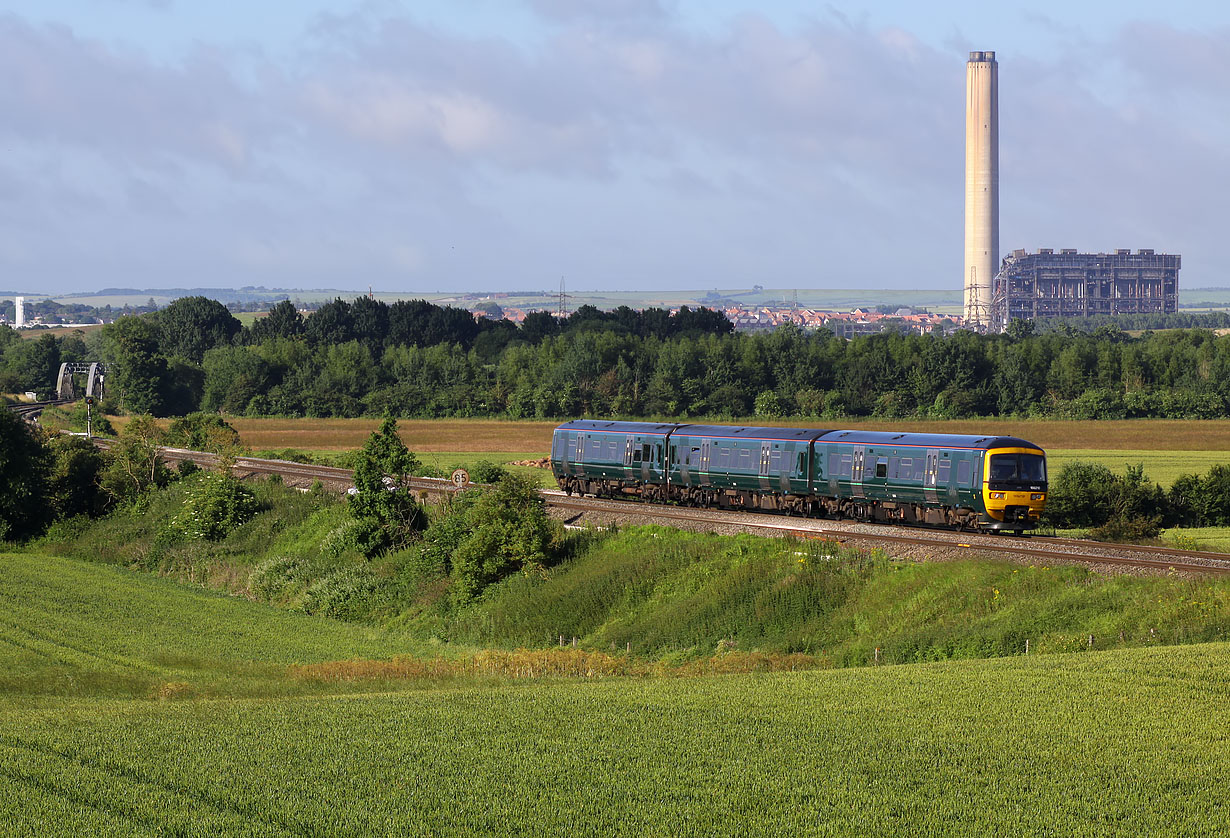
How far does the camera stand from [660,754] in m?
20.4

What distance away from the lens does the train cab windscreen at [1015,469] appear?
129 feet

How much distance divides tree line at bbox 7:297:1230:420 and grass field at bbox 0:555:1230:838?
107 meters

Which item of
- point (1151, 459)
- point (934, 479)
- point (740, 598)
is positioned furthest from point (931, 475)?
point (1151, 459)

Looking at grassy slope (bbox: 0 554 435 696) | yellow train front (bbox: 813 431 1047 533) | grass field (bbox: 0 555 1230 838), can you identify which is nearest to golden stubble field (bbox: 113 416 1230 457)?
grassy slope (bbox: 0 554 435 696)

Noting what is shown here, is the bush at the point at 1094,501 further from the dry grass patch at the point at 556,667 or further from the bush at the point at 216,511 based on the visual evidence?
the bush at the point at 216,511

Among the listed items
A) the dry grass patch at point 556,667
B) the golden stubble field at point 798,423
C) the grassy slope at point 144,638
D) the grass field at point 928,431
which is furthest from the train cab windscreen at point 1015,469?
the golden stubble field at point 798,423

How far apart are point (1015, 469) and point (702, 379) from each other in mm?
107159

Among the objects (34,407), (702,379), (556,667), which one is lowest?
(556,667)

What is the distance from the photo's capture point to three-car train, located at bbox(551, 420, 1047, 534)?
130ft

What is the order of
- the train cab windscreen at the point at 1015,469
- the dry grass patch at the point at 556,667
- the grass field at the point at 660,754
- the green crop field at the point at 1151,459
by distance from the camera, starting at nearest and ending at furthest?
1. the grass field at the point at 660,754
2. the dry grass patch at the point at 556,667
3. the train cab windscreen at the point at 1015,469
4. the green crop field at the point at 1151,459

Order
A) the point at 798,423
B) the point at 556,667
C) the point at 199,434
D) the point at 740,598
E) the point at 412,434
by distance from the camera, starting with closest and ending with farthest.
Result: the point at 556,667
the point at 740,598
the point at 199,434
the point at 412,434
the point at 798,423

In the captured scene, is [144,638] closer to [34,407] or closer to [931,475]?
[931,475]

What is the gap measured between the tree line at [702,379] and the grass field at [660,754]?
107 meters

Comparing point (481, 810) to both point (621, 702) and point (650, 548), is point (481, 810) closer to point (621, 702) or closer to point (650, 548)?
point (621, 702)
